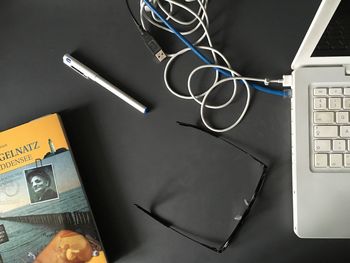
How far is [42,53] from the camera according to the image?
2.37 ft

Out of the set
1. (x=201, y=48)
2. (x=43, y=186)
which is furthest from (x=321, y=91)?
(x=43, y=186)

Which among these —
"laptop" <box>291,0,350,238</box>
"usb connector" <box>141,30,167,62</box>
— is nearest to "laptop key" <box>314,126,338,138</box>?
"laptop" <box>291,0,350,238</box>

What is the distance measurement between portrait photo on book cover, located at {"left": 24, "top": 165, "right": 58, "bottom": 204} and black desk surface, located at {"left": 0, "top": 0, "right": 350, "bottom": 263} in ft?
0.17

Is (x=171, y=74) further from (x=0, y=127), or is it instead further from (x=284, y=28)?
(x=0, y=127)

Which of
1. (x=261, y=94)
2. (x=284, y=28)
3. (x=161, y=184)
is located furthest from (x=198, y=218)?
(x=284, y=28)

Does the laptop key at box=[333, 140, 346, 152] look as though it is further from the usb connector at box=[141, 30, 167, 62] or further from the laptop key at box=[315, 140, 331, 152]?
the usb connector at box=[141, 30, 167, 62]

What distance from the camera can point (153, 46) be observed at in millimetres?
694

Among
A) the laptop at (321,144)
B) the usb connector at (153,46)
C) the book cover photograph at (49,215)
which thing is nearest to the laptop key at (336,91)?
the laptop at (321,144)

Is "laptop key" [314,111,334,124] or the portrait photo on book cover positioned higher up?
"laptop key" [314,111,334,124]

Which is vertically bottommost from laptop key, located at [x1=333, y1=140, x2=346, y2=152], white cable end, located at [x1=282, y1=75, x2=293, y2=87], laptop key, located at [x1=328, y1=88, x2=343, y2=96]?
laptop key, located at [x1=333, y1=140, x2=346, y2=152]

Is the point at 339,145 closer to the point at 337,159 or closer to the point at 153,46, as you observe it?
the point at 337,159

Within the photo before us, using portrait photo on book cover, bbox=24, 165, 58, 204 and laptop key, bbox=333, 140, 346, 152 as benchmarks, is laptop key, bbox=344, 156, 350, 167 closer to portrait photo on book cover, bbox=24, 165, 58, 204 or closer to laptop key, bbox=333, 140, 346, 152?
laptop key, bbox=333, 140, 346, 152

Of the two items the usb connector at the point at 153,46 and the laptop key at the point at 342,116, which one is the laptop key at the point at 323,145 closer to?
the laptop key at the point at 342,116

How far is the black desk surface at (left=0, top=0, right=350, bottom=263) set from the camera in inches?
26.6
